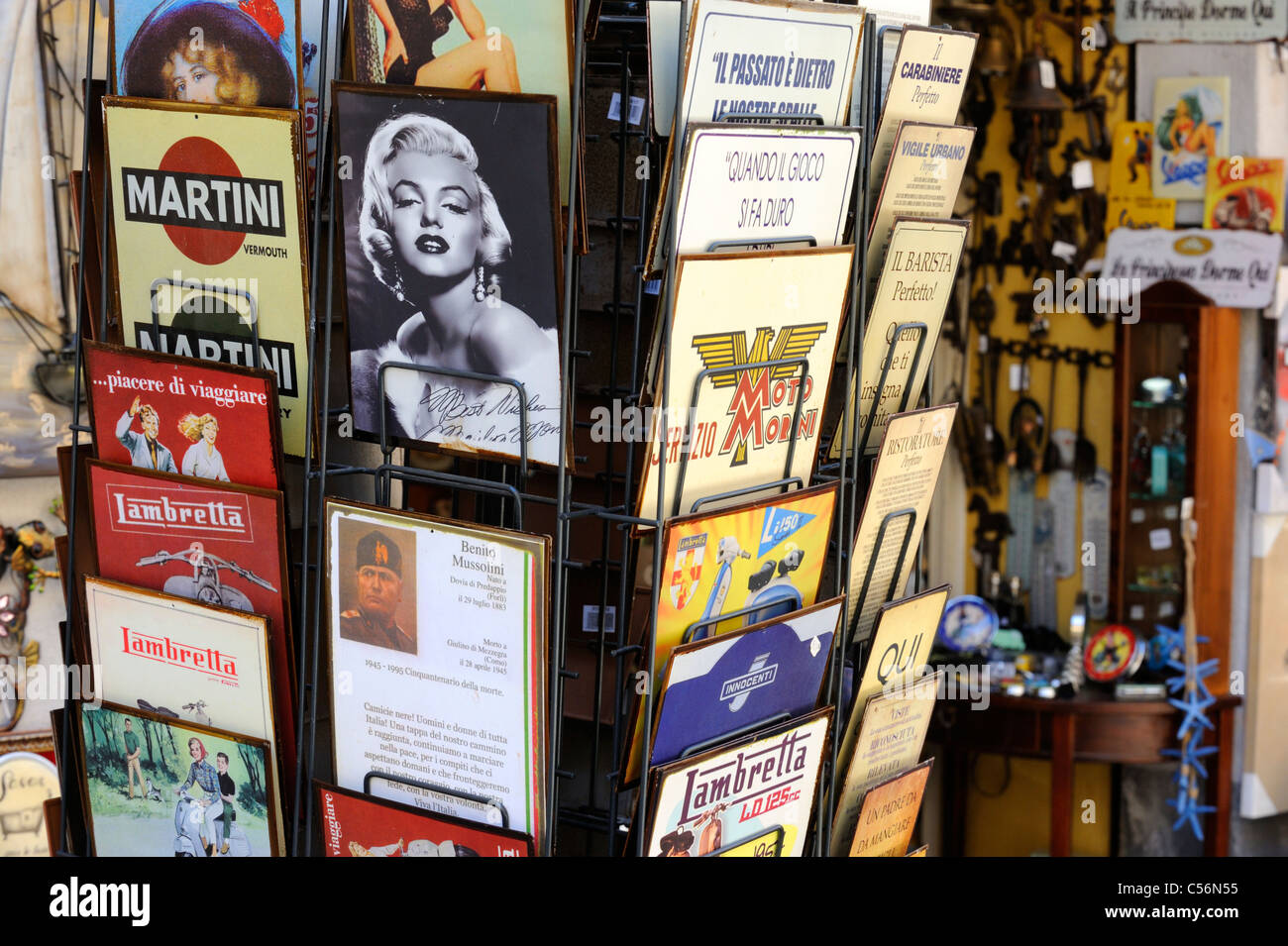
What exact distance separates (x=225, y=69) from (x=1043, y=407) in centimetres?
367

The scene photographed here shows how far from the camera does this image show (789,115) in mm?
1645

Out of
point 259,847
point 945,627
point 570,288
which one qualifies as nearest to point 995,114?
point 945,627

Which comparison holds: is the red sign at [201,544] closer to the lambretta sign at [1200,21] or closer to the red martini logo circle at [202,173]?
the red martini logo circle at [202,173]

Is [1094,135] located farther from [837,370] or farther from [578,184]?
[578,184]

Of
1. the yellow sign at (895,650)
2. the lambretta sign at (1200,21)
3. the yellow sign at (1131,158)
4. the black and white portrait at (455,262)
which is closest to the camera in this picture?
the black and white portrait at (455,262)

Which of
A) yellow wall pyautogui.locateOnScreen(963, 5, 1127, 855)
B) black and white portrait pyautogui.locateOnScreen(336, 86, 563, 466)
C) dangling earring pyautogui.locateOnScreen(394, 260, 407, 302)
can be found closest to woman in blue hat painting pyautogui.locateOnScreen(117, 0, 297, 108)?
black and white portrait pyautogui.locateOnScreen(336, 86, 563, 466)

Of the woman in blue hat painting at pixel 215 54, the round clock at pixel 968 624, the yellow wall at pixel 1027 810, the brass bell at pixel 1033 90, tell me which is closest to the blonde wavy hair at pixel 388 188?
the woman in blue hat painting at pixel 215 54

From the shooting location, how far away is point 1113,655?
14.3ft

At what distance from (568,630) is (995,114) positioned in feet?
10.8

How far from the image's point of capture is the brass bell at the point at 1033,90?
4402 mm

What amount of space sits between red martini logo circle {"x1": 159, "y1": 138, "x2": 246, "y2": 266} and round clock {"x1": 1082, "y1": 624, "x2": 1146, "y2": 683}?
3339 millimetres

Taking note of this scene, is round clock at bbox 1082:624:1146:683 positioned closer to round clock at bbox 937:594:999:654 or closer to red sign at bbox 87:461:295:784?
round clock at bbox 937:594:999:654

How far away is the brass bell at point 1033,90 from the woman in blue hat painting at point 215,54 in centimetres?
323

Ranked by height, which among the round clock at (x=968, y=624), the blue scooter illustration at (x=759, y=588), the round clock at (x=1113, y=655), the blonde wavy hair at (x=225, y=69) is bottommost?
the round clock at (x=1113, y=655)
